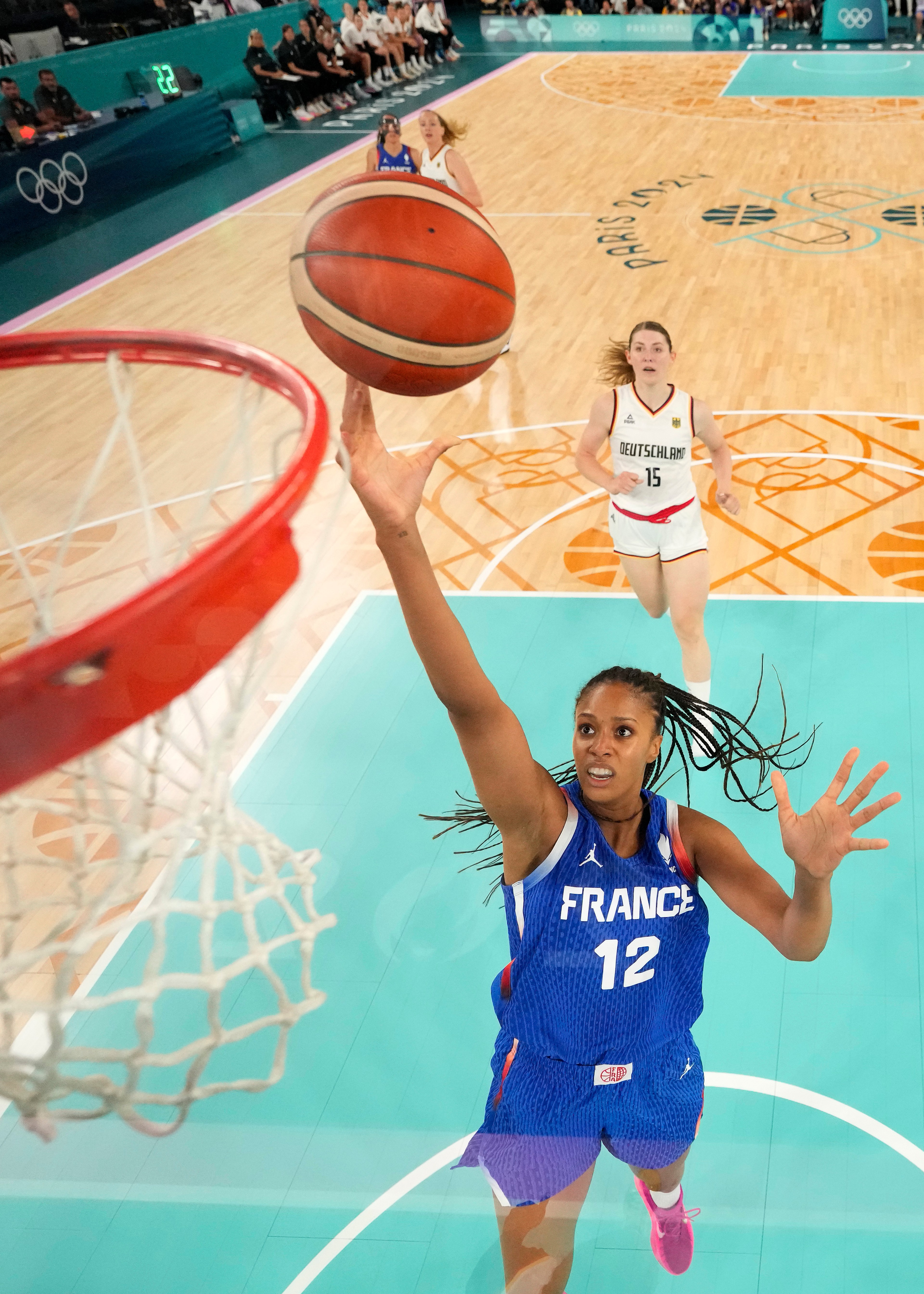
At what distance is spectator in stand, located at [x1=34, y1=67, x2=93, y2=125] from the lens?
36.7ft

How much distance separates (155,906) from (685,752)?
3.01 meters

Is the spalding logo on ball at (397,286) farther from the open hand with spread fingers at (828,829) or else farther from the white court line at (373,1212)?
the white court line at (373,1212)

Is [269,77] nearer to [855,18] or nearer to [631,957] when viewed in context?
[855,18]

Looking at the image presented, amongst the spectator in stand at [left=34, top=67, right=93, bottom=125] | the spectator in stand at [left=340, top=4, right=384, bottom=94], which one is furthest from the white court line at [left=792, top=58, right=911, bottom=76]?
the spectator in stand at [left=34, top=67, right=93, bottom=125]

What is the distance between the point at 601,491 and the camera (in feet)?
19.4

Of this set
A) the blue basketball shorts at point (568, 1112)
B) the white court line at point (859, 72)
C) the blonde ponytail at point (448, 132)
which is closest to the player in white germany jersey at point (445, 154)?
the blonde ponytail at point (448, 132)

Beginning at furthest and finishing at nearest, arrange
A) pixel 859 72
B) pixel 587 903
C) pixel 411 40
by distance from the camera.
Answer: pixel 411 40, pixel 859 72, pixel 587 903

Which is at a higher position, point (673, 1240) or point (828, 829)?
point (828, 829)

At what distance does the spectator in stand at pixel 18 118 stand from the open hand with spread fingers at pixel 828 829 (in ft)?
37.0

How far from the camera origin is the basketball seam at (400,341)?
82.2 inches

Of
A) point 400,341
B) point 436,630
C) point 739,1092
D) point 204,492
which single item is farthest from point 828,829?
point 204,492

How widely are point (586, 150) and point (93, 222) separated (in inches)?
221

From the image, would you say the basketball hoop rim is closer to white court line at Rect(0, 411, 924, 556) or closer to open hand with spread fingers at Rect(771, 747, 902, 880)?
open hand with spread fingers at Rect(771, 747, 902, 880)

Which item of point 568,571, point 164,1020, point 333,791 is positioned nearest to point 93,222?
point 568,571
